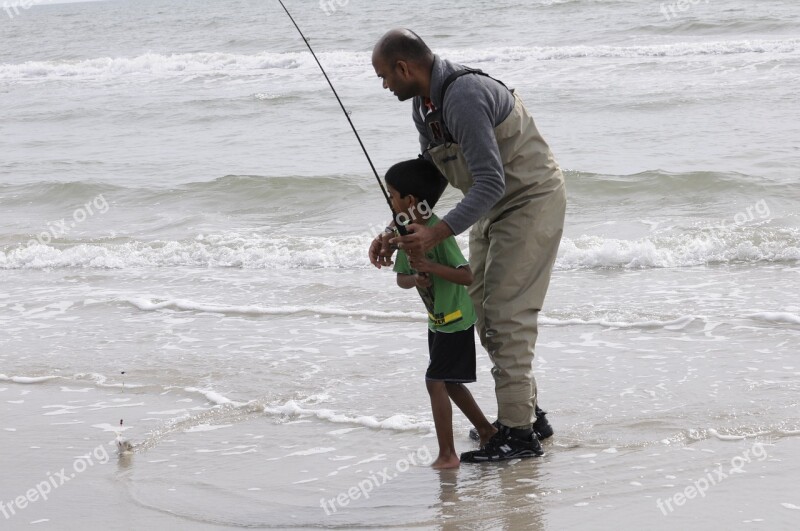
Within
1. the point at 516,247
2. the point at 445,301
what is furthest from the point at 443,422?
the point at 516,247

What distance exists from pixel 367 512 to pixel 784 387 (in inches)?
80.8

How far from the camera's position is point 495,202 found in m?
3.06

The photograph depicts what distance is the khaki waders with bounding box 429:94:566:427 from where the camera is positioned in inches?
127

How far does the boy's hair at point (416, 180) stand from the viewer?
127 inches

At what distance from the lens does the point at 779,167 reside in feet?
31.6

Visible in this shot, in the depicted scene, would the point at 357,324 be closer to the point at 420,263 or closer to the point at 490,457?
the point at 490,457

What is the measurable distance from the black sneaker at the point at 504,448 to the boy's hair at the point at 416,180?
89cm

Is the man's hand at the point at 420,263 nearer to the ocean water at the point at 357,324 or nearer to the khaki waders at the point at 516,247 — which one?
the khaki waders at the point at 516,247

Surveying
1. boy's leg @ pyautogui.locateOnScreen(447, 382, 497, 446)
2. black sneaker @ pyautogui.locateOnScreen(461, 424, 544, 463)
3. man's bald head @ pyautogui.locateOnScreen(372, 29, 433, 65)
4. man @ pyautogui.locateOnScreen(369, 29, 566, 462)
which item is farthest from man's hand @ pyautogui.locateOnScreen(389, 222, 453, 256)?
black sneaker @ pyautogui.locateOnScreen(461, 424, 544, 463)

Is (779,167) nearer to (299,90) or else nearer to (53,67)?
(299,90)

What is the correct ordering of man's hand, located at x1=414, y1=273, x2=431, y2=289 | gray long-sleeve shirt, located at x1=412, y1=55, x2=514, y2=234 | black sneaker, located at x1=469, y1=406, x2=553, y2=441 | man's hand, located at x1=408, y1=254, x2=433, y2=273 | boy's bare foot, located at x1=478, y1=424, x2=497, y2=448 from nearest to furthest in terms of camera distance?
gray long-sleeve shirt, located at x1=412, y1=55, x2=514, y2=234 < man's hand, located at x1=408, y1=254, x2=433, y2=273 < man's hand, located at x1=414, y1=273, x2=431, y2=289 < boy's bare foot, located at x1=478, y1=424, x2=497, y2=448 < black sneaker, located at x1=469, y1=406, x2=553, y2=441

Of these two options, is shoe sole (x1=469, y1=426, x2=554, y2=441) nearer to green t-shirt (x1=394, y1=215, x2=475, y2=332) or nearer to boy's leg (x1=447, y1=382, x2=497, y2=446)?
boy's leg (x1=447, y1=382, x2=497, y2=446)

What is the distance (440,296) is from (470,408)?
1.57 feet

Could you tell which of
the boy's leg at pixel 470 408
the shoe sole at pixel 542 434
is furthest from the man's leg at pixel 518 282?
the shoe sole at pixel 542 434
